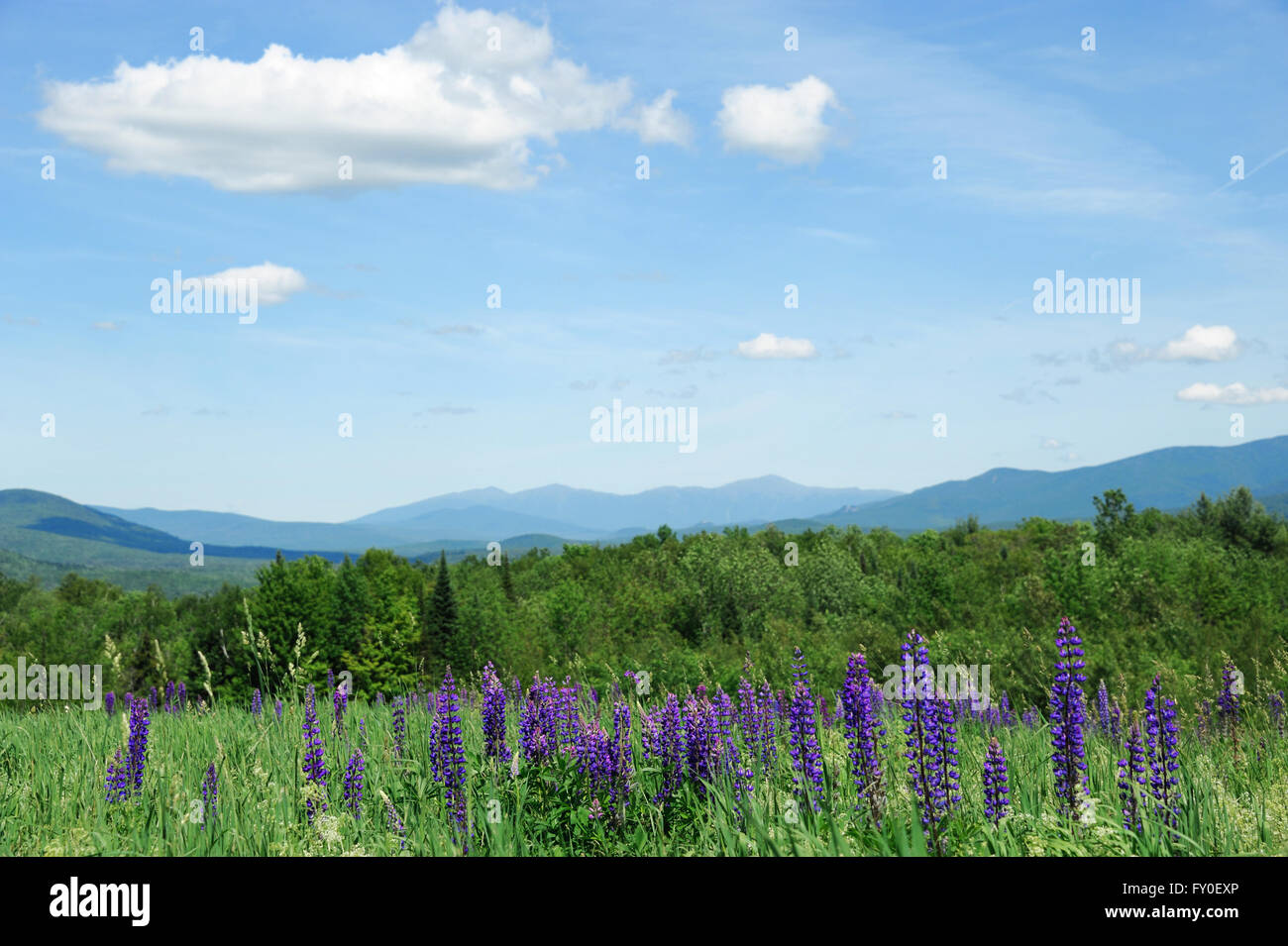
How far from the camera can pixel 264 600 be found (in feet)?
182

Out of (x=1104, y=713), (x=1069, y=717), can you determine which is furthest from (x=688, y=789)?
(x=1104, y=713)

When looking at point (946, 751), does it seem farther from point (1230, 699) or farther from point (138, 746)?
point (138, 746)

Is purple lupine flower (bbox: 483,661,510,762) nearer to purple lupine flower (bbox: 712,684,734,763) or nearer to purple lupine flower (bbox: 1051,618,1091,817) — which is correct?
purple lupine flower (bbox: 712,684,734,763)

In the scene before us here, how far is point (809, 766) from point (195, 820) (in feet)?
12.6

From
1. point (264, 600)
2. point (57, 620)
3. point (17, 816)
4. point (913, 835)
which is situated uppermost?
point (913, 835)

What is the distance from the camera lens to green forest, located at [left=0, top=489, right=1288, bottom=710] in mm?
33781

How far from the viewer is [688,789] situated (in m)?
5.36

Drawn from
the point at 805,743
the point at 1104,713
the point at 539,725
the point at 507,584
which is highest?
the point at 805,743

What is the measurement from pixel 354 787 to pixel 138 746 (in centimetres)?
177

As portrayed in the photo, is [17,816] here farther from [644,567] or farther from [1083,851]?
[644,567]

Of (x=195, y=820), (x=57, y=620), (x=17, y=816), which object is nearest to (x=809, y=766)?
(x=195, y=820)

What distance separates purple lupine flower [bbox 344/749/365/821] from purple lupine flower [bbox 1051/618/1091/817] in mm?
4483
